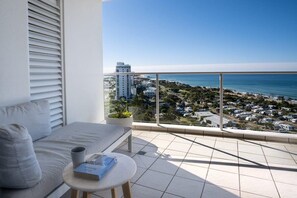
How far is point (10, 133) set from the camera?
1111 millimetres

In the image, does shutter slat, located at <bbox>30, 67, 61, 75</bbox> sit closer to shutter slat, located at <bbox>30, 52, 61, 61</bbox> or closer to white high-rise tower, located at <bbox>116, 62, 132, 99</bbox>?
shutter slat, located at <bbox>30, 52, 61, 61</bbox>

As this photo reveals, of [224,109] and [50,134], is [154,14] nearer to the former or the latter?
[224,109]

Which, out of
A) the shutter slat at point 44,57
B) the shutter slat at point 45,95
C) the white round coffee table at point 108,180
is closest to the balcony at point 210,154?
the white round coffee table at point 108,180

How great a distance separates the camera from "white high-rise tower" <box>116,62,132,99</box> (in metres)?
3.83

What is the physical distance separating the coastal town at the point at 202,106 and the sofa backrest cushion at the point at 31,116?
A: 5.78ft

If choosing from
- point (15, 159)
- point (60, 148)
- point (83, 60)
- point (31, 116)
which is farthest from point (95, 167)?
point (83, 60)

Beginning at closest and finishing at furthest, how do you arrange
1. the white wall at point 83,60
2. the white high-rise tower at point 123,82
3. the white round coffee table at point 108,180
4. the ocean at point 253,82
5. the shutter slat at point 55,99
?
the white round coffee table at point 108,180 < the shutter slat at point 55,99 < the white wall at point 83,60 < the ocean at point 253,82 < the white high-rise tower at point 123,82

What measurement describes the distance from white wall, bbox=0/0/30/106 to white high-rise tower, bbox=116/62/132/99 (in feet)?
6.15

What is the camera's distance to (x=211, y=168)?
7.60 feet

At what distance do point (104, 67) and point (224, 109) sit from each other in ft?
7.32

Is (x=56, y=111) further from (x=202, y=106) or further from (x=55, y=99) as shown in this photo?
(x=202, y=106)

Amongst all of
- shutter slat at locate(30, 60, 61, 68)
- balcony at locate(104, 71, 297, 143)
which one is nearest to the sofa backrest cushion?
shutter slat at locate(30, 60, 61, 68)

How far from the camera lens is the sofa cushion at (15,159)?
1.11 metres

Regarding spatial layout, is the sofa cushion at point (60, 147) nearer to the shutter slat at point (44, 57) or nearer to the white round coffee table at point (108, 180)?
the white round coffee table at point (108, 180)
